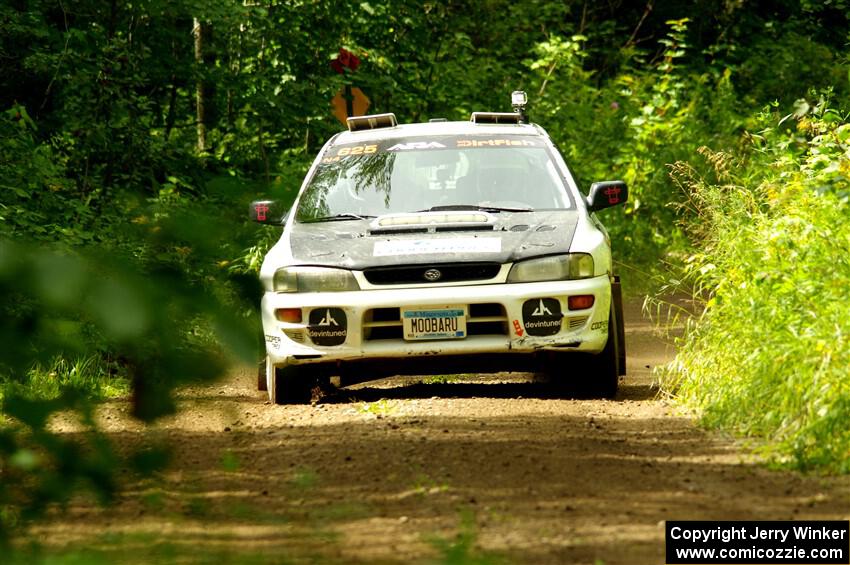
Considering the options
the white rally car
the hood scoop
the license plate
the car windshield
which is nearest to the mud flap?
the white rally car

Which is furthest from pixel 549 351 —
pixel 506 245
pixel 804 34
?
pixel 804 34

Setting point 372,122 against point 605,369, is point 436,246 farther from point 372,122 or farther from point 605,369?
point 372,122

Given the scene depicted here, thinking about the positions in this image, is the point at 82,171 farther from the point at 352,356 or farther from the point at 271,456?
the point at 271,456

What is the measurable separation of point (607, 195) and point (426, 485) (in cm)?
366

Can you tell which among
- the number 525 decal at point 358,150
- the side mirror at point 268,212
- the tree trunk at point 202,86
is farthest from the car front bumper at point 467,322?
the tree trunk at point 202,86

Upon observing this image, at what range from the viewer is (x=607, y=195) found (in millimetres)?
8742

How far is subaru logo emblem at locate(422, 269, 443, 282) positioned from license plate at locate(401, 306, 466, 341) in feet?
0.55

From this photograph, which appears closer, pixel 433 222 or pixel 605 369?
pixel 433 222

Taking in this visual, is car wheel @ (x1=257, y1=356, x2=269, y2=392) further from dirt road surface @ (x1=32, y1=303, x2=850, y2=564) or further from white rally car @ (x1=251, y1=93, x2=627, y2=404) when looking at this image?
white rally car @ (x1=251, y1=93, x2=627, y2=404)

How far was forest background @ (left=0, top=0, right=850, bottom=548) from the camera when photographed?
209 centimetres

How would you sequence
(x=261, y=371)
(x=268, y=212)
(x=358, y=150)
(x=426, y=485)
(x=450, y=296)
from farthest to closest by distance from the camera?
1. (x=358, y=150)
2. (x=450, y=296)
3. (x=426, y=485)
4. (x=268, y=212)
5. (x=261, y=371)

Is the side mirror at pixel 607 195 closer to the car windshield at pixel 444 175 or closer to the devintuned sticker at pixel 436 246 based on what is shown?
the car windshield at pixel 444 175

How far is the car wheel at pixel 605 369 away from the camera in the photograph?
8195 millimetres

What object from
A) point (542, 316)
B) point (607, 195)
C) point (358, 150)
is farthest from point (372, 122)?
point (542, 316)
